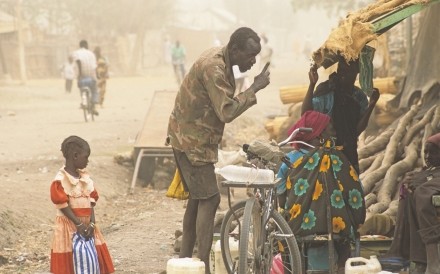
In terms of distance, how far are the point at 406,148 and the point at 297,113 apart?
489 cm

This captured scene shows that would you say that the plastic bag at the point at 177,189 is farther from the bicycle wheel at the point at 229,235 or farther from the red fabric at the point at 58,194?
the red fabric at the point at 58,194

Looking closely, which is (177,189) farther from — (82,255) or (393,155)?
(393,155)

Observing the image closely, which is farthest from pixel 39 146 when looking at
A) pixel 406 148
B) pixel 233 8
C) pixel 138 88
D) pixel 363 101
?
pixel 233 8

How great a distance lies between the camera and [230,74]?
692 cm

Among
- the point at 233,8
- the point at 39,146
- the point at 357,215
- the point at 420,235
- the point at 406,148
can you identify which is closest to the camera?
the point at 420,235

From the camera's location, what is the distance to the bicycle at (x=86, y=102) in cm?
2241

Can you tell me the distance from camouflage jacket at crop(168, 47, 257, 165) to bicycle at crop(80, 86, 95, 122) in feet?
50.7

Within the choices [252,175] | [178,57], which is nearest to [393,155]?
[252,175]

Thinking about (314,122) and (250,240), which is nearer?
(250,240)

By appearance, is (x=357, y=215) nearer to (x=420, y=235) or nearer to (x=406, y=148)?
(x=420, y=235)

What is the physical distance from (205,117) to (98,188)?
6.44 metres

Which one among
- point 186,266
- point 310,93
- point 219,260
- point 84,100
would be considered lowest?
point 219,260

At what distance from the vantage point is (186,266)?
662 cm

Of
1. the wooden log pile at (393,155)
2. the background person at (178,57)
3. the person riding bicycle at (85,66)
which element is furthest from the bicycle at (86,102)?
the background person at (178,57)
